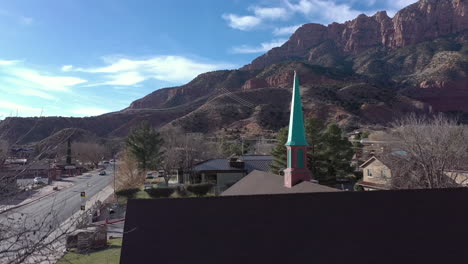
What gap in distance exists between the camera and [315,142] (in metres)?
37.9

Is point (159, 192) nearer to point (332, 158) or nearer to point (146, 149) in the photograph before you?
point (146, 149)

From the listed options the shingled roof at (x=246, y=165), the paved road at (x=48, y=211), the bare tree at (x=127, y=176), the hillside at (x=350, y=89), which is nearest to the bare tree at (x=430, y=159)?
the shingled roof at (x=246, y=165)

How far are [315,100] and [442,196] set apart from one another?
93.7 metres

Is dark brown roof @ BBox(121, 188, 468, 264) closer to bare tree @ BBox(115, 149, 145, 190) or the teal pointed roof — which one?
the teal pointed roof

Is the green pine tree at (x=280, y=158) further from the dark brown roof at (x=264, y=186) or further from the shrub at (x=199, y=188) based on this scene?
the dark brown roof at (x=264, y=186)

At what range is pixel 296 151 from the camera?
19.4 m

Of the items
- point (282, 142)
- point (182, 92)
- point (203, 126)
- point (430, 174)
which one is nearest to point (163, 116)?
point (203, 126)

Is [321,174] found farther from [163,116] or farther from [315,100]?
[163,116]

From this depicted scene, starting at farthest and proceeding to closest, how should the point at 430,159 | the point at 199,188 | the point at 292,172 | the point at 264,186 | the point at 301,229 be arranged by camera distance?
the point at 199,188, the point at 430,159, the point at 264,186, the point at 292,172, the point at 301,229

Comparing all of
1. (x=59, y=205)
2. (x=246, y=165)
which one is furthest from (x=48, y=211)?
(x=246, y=165)

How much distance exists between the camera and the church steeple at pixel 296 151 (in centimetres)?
1861

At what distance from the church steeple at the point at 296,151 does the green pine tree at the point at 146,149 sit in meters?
31.8

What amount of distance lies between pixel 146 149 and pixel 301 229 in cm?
4258

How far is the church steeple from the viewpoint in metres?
18.6
